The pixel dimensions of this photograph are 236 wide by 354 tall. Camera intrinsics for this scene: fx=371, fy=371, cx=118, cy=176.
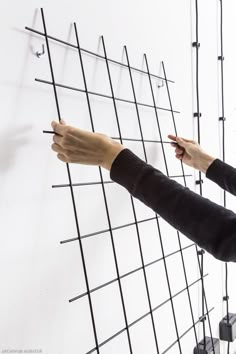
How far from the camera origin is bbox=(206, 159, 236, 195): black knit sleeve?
1271 mm

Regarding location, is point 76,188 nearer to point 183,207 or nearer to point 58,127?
point 58,127

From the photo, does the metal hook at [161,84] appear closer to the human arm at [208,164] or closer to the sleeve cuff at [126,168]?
the human arm at [208,164]

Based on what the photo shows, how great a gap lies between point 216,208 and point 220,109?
1.14 meters

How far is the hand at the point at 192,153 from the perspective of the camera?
1303 mm

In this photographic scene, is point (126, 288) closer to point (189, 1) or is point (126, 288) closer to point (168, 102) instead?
point (168, 102)

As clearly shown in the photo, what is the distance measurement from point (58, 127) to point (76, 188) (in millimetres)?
207

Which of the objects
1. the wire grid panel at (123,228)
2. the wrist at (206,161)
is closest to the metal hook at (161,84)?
the wire grid panel at (123,228)

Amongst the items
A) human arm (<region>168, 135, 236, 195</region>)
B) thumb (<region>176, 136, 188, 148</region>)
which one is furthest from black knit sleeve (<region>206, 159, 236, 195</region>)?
thumb (<region>176, 136, 188, 148</region>)

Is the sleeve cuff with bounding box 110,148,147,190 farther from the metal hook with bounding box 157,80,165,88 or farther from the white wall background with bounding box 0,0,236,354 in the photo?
the metal hook with bounding box 157,80,165,88

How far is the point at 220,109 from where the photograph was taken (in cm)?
174

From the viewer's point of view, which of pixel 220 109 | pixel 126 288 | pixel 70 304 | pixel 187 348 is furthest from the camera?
pixel 220 109

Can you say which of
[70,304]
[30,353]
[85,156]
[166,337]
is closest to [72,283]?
[70,304]

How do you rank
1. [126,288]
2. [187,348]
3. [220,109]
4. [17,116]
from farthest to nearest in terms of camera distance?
[220,109] → [187,348] → [126,288] → [17,116]

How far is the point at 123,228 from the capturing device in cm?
115
